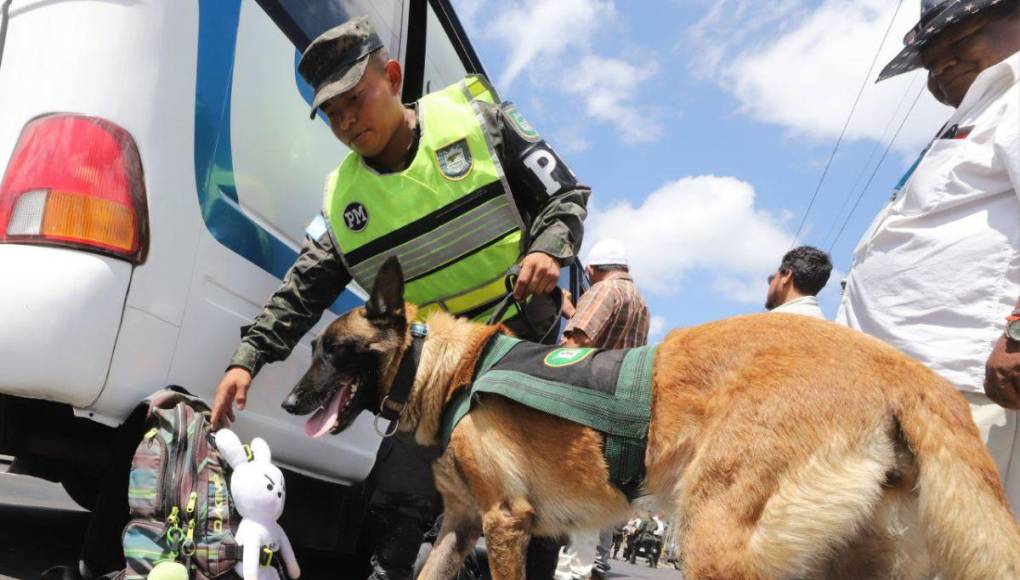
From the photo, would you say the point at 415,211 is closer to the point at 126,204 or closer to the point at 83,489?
the point at 126,204

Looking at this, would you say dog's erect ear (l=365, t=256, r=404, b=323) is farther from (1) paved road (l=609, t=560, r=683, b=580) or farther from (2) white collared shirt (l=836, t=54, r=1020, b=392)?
(1) paved road (l=609, t=560, r=683, b=580)

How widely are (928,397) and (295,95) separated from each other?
2.61 meters

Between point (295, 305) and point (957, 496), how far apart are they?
2295mm

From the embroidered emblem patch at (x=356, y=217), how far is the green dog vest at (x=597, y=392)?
34.1 inches

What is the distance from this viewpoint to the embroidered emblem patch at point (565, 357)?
2.37 m

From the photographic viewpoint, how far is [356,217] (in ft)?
9.41

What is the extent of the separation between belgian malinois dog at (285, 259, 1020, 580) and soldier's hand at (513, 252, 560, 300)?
0.50m

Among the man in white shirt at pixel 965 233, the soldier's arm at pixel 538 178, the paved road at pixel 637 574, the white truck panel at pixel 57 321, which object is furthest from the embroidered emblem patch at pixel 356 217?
the paved road at pixel 637 574

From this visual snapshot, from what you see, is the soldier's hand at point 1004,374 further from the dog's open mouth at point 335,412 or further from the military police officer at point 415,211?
the dog's open mouth at point 335,412

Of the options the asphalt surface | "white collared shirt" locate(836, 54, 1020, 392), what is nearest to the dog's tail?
"white collared shirt" locate(836, 54, 1020, 392)

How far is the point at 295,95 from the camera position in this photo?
2998mm

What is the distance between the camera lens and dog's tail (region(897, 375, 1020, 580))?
1.72 metres

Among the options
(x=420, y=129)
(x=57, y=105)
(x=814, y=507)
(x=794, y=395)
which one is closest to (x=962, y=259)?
(x=794, y=395)

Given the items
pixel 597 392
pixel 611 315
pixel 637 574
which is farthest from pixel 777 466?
pixel 637 574
